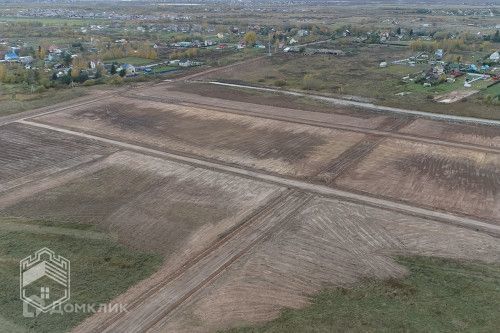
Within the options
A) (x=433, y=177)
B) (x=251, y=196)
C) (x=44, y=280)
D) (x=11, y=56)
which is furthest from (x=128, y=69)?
(x=44, y=280)

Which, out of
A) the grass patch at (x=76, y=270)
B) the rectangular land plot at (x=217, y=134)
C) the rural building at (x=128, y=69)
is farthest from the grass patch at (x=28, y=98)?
the grass patch at (x=76, y=270)

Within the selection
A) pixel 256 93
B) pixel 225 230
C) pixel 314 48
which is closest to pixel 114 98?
pixel 256 93

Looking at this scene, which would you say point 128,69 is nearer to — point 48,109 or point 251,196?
point 48,109

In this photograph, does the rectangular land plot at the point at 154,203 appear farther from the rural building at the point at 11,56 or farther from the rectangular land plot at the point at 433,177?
the rural building at the point at 11,56

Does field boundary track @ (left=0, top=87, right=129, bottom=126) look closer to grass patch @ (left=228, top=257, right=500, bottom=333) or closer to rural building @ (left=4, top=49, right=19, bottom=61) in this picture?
rural building @ (left=4, top=49, right=19, bottom=61)

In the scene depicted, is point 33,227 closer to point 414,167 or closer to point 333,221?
point 333,221
